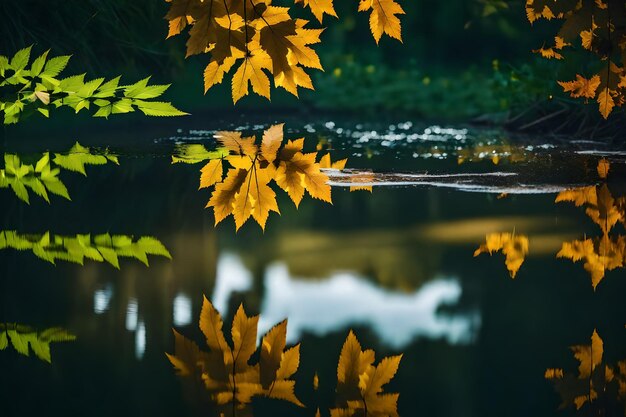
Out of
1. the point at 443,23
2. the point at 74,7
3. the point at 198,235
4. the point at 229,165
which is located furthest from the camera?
the point at 443,23

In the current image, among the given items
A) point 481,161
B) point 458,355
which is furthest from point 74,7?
point 458,355

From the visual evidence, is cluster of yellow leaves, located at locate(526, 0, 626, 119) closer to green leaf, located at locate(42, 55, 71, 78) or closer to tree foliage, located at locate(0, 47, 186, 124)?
tree foliage, located at locate(0, 47, 186, 124)

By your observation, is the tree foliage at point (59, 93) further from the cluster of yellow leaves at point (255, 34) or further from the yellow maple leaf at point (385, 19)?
the yellow maple leaf at point (385, 19)

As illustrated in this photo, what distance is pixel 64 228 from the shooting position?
5922mm

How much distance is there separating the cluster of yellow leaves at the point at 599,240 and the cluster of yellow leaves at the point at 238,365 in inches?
61.1

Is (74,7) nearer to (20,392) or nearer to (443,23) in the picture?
(20,392)

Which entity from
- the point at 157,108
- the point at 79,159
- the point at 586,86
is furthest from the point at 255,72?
the point at 79,159

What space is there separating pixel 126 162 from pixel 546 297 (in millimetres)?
5905

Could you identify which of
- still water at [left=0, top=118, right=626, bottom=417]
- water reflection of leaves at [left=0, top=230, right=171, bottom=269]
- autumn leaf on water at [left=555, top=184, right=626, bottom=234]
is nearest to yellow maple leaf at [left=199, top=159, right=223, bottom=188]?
still water at [left=0, top=118, right=626, bottom=417]

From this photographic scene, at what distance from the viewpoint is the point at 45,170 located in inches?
348

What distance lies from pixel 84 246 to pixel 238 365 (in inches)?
92.4

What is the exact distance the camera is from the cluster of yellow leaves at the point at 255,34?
328 centimetres

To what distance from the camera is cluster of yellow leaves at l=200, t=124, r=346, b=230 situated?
5.21 meters

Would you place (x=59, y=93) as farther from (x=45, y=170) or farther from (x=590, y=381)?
(x=45, y=170)
